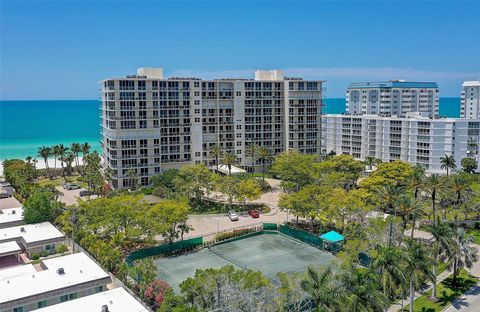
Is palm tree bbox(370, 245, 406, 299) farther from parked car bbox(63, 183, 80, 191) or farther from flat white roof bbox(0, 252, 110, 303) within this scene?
parked car bbox(63, 183, 80, 191)

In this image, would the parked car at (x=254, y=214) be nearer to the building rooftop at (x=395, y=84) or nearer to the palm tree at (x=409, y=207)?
the palm tree at (x=409, y=207)

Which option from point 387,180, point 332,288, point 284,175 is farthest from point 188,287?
point 284,175

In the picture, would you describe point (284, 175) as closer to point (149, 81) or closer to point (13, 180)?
point (149, 81)

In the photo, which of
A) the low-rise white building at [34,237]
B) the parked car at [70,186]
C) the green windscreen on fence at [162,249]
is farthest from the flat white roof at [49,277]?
the parked car at [70,186]

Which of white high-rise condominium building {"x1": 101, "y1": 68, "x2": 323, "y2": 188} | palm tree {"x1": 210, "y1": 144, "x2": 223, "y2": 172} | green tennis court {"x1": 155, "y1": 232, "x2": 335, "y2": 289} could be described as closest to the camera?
green tennis court {"x1": 155, "y1": 232, "x2": 335, "y2": 289}

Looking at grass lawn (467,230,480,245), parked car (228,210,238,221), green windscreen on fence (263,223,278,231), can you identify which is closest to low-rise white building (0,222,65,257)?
parked car (228,210,238,221)

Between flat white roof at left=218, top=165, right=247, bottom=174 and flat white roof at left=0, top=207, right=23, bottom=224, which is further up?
flat white roof at left=218, top=165, right=247, bottom=174
